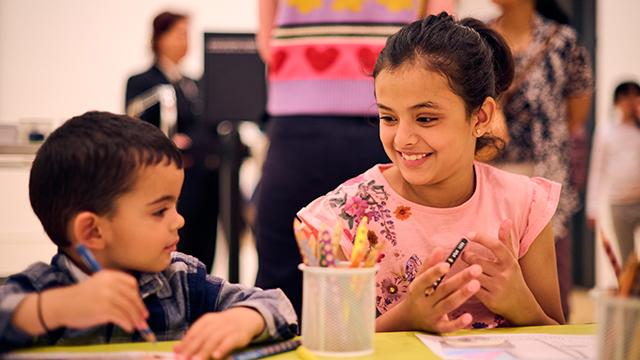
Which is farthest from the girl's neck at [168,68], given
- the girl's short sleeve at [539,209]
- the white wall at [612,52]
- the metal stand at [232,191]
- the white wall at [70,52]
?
the girl's short sleeve at [539,209]

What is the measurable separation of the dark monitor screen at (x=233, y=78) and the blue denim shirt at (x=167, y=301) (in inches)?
99.4

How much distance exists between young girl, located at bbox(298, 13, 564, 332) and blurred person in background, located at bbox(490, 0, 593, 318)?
871 millimetres

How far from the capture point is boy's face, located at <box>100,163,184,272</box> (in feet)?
3.60

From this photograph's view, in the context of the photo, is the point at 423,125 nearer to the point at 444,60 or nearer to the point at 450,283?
the point at 444,60

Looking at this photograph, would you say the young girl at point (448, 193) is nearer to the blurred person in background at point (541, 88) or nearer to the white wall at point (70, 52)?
the blurred person in background at point (541, 88)

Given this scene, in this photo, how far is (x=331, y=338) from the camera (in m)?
0.98

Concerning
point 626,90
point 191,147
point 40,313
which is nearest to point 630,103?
point 626,90

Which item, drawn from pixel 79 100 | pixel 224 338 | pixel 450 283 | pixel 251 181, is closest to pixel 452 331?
pixel 450 283

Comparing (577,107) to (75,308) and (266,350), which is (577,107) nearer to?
(266,350)

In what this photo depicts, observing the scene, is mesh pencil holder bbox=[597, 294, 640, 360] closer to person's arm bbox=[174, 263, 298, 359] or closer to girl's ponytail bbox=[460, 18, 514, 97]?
person's arm bbox=[174, 263, 298, 359]

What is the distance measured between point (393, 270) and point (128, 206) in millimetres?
520

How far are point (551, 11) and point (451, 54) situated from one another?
1243mm

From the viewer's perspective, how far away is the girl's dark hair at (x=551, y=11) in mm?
2482

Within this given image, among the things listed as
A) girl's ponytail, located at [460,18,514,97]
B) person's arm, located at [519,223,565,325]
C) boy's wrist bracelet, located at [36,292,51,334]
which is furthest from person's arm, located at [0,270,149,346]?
girl's ponytail, located at [460,18,514,97]
